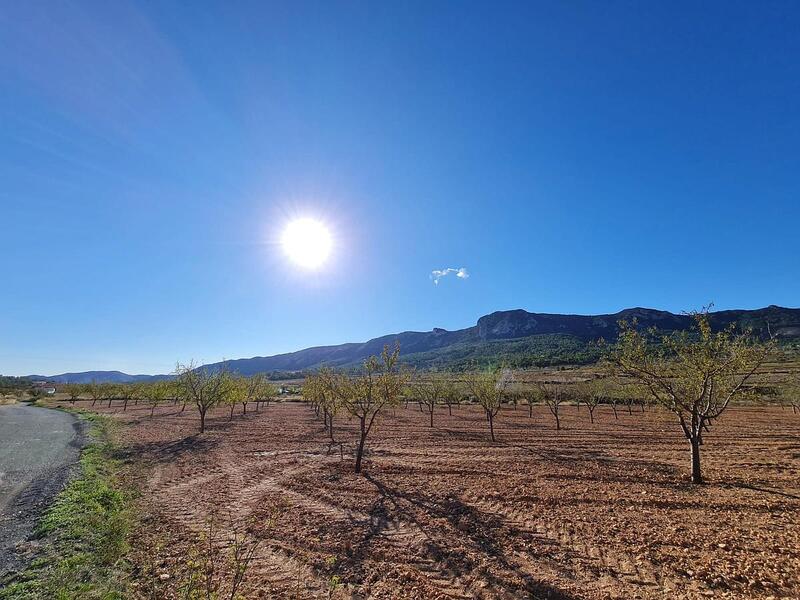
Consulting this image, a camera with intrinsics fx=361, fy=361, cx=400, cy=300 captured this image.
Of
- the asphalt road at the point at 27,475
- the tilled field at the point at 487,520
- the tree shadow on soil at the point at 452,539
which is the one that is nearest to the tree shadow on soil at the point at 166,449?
the tilled field at the point at 487,520

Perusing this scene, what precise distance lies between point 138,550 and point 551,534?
12316 millimetres

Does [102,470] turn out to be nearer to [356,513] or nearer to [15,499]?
[15,499]

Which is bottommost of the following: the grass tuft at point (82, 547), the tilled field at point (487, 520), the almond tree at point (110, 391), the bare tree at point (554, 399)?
the bare tree at point (554, 399)

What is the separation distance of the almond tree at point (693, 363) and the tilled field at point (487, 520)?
3.41 meters

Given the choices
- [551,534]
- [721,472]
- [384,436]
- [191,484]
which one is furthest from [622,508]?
[384,436]

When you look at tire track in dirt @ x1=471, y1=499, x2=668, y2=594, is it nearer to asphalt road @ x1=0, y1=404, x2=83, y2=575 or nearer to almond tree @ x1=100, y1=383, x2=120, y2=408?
asphalt road @ x1=0, y1=404, x2=83, y2=575

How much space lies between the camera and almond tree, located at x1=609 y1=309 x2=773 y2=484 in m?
16.3

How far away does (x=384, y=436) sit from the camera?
31.8 metres

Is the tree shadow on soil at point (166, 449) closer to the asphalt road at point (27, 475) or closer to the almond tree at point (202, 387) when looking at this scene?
the asphalt road at point (27, 475)

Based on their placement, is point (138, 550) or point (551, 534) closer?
point (138, 550)

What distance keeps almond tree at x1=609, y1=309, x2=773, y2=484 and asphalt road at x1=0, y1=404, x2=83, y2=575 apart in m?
23.8

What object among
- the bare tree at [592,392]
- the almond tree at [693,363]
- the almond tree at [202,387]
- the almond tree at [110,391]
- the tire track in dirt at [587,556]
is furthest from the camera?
the almond tree at [110,391]

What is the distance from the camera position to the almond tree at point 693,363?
16328 millimetres

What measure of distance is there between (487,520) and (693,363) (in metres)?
13.2
